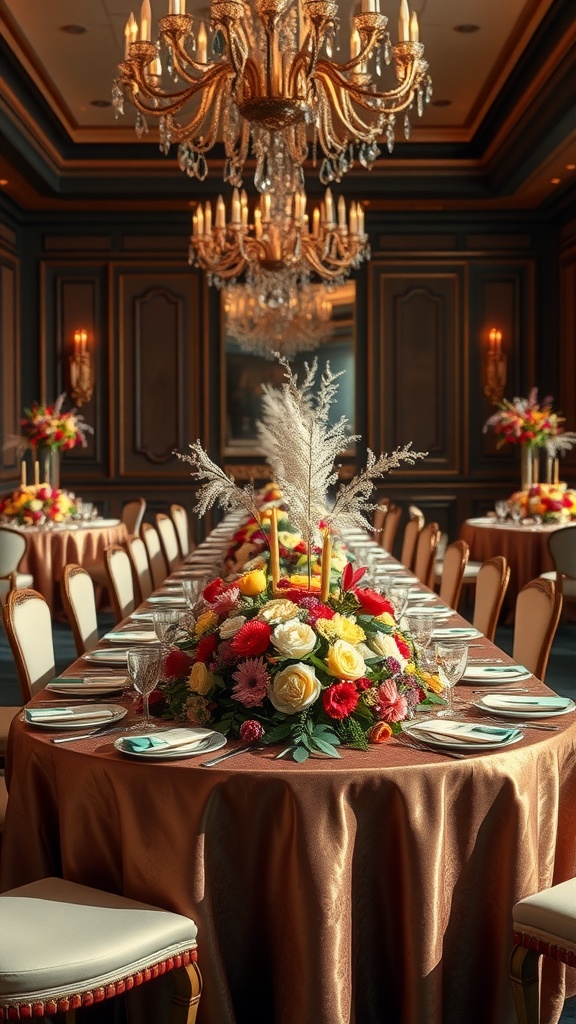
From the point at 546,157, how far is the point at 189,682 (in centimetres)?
678

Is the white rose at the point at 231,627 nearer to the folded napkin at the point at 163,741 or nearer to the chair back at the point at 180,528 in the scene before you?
the folded napkin at the point at 163,741

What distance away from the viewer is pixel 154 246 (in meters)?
10.4

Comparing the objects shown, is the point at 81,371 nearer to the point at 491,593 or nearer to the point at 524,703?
the point at 491,593

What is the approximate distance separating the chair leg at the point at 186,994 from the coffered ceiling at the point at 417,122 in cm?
582

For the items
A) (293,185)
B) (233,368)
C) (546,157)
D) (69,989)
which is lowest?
(69,989)

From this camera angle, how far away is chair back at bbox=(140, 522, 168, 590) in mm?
6364

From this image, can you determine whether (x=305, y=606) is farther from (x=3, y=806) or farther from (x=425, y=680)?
(x=3, y=806)

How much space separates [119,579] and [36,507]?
2988 mm

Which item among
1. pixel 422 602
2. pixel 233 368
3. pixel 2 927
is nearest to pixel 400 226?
pixel 233 368

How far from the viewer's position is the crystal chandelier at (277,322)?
10445mm

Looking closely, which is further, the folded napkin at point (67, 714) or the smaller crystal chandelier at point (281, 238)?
the smaller crystal chandelier at point (281, 238)

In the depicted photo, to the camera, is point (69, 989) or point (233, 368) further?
point (233, 368)

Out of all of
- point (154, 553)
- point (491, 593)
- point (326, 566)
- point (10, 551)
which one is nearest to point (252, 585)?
point (326, 566)

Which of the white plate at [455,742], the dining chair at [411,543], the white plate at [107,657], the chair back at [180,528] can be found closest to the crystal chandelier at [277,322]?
the chair back at [180,528]
